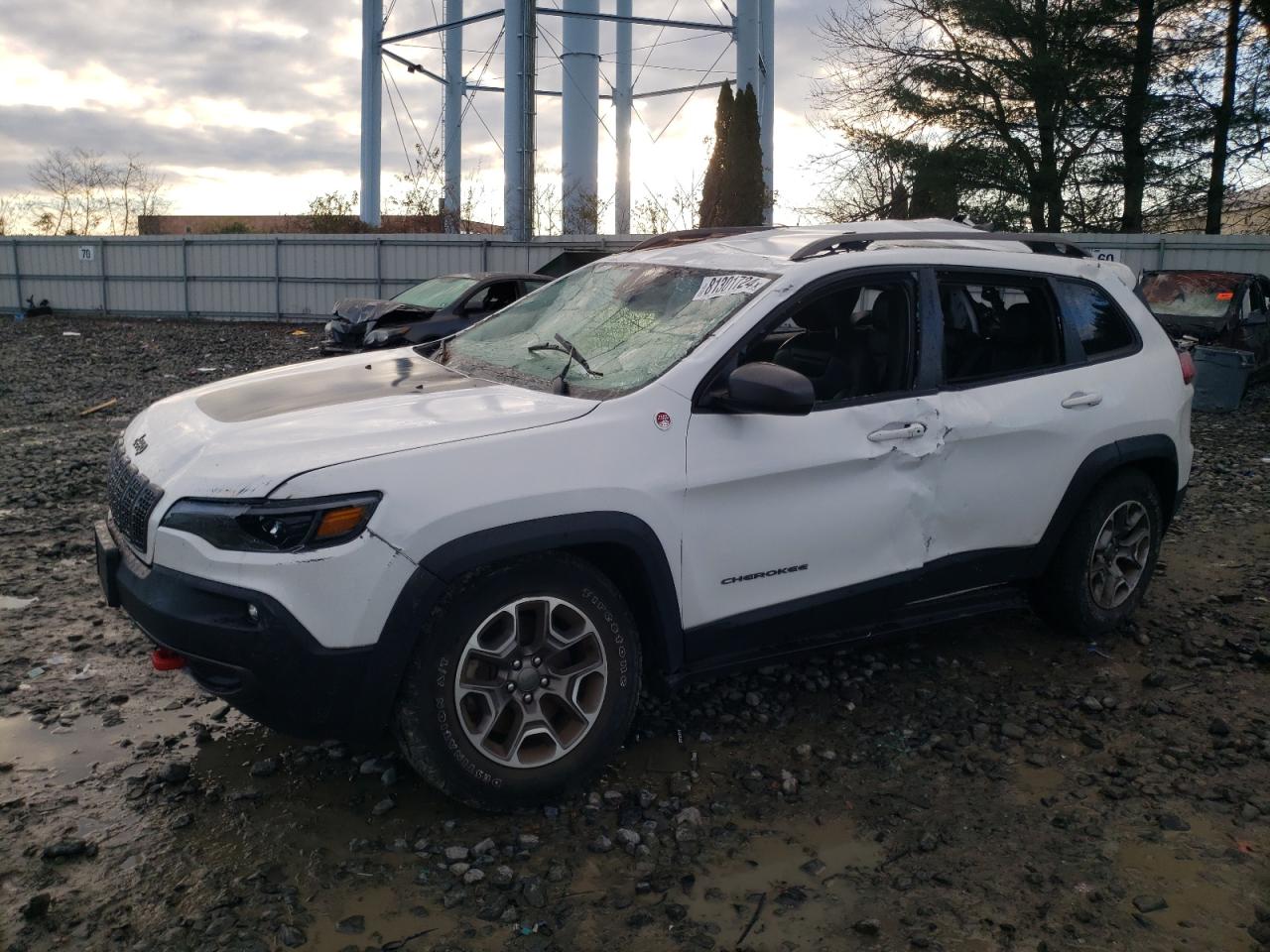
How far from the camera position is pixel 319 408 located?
3537mm

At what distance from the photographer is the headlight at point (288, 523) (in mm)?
2953

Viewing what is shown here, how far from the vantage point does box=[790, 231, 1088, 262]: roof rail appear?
408 cm

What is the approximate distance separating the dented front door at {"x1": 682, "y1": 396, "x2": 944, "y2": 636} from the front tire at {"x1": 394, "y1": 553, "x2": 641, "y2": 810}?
0.35 metres

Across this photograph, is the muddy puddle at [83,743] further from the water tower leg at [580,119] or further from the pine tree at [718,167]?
the water tower leg at [580,119]

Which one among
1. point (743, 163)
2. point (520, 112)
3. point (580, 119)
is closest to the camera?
point (520, 112)

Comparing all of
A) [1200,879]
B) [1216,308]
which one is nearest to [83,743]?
[1200,879]

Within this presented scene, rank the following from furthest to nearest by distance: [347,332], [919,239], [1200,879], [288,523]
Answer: [347,332] → [919,239] → [1200,879] → [288,523]

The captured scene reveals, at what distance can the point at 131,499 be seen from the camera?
3.40 meters

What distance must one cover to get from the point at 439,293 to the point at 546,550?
40.9 feet

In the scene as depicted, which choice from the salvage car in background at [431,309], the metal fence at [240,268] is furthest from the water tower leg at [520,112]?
the salvage car in background at [431,309]

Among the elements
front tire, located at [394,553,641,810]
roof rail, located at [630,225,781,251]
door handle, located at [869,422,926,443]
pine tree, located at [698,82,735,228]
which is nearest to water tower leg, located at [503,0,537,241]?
pine tree, located at [698,82,735,228]

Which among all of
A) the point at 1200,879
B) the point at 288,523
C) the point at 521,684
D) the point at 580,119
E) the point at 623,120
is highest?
the point at 623,120

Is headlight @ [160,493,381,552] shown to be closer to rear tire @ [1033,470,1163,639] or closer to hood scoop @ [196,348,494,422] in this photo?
hood scoop @ [196,348,494,422]

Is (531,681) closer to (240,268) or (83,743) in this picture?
(83,743)
